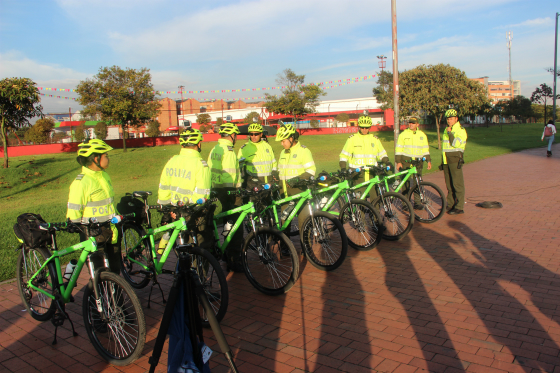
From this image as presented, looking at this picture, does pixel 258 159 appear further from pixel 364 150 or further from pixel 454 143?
pixel 454 143

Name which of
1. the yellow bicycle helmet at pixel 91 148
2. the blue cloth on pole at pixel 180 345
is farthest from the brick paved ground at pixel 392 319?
the yellow bicycle helmet at pixel 91 148

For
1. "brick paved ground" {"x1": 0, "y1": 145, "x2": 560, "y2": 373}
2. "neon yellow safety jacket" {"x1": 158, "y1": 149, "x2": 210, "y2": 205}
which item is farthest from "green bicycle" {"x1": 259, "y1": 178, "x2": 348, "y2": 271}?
"neon yellow safety jacket" {"x1": 158, "y1": 149, "x2": 210, "y2": 205}

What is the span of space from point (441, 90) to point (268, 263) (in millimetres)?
30848

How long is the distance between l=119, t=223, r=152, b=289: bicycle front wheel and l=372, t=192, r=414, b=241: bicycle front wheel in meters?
3.68

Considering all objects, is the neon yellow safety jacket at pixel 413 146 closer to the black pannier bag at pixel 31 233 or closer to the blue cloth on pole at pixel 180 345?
the black pannier bag at pixel 31 233

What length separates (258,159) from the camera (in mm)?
7336

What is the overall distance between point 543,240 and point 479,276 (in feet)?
7.13

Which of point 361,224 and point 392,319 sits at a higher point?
point 361,224

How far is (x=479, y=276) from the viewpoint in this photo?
5.27m

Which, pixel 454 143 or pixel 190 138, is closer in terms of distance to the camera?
pixel 190 138

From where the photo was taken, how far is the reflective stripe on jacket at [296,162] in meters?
6.65

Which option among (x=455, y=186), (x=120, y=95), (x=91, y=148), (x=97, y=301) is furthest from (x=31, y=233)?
(x=120, y=95)

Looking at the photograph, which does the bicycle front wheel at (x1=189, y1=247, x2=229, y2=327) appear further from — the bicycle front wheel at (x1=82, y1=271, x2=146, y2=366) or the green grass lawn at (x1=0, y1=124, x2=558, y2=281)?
the green grass lawn at (x1=0, y1=124, x2=558, y2=281)

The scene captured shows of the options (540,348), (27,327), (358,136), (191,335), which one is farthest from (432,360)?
(358,136)
